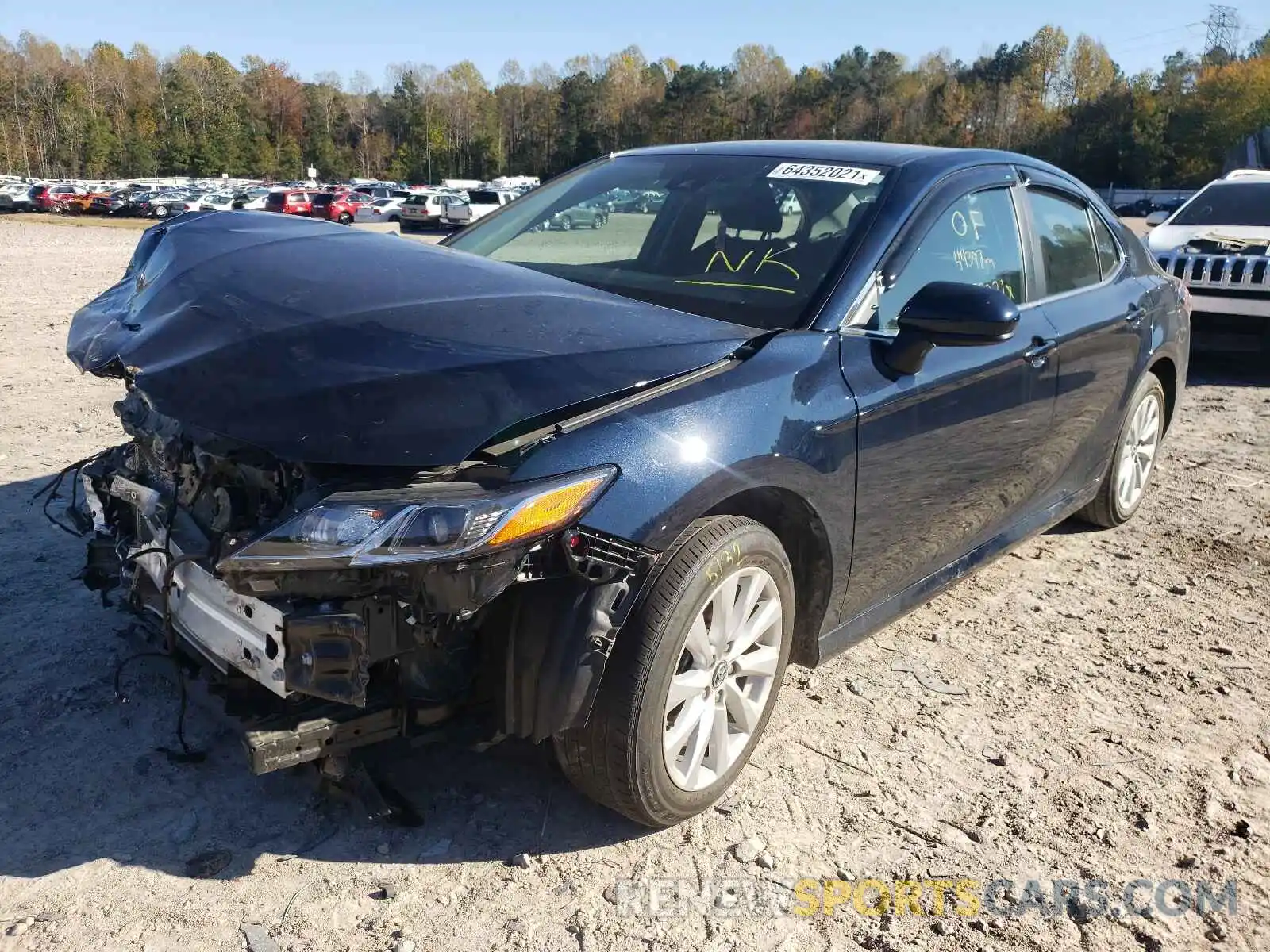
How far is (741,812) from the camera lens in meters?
2.76

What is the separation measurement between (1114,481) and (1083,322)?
1.15 metres

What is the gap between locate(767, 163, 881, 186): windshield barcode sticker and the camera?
335cm

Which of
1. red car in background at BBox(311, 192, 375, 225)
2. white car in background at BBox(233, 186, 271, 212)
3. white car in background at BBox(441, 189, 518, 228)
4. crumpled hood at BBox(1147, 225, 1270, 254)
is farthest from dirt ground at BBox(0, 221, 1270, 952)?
white car in background at BBox(233, 186, 271, 212)

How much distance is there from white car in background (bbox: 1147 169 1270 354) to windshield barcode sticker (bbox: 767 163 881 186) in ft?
18.3

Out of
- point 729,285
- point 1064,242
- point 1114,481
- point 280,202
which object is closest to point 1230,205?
point 1114,481

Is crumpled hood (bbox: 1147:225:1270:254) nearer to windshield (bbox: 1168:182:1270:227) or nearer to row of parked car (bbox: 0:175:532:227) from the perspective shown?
windshield (bbox: 1168:182:1270:227)

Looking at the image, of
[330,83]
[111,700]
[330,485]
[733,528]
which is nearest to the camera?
[330,485]

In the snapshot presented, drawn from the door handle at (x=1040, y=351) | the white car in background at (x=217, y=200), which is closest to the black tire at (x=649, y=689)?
the door handle at (x=1040, y=351)

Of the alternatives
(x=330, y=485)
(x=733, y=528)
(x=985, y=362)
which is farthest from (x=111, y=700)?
(x=985, y=362)

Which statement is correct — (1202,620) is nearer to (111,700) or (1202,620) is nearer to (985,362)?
(985,362)

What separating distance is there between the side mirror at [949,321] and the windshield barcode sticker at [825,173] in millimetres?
635

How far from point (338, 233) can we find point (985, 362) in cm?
216

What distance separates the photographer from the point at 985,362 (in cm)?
331

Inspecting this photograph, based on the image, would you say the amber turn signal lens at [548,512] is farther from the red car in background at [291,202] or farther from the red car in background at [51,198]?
the red car in background at [51,198]
